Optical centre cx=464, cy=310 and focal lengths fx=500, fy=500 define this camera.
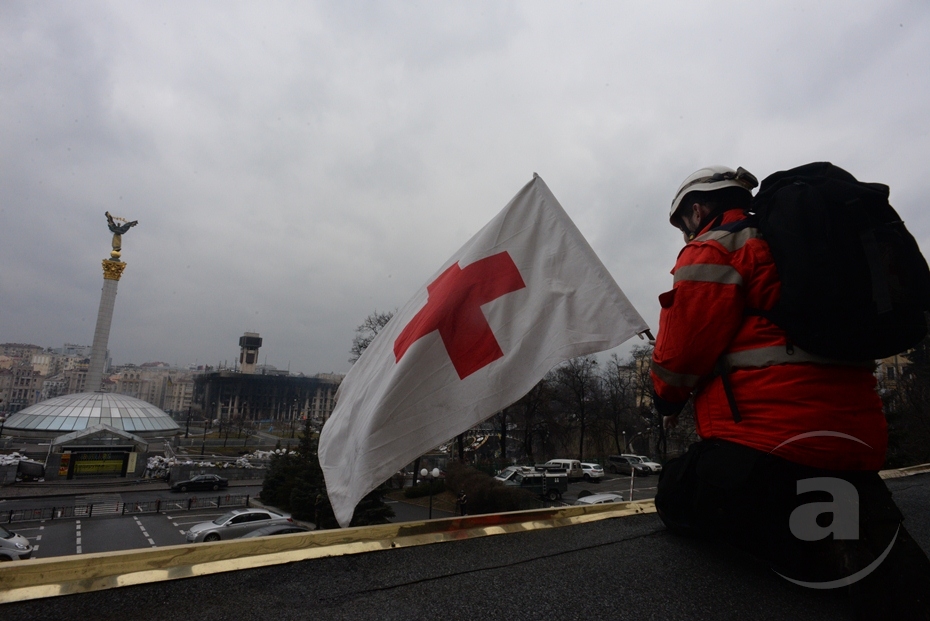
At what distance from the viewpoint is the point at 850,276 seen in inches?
55.5

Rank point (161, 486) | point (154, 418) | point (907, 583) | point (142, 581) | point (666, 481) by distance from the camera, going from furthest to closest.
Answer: point (154, 418) → point (161, 486) → point (666, 481) → point (142, 581) → point (907, 583)

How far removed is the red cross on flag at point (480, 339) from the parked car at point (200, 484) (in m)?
36.5

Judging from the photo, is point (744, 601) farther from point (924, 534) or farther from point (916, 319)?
point (924, 534)

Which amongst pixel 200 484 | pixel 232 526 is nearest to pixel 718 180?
pixel 232 526

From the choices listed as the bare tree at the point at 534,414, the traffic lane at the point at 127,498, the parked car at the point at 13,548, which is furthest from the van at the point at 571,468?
the parked car at the point at 13,548

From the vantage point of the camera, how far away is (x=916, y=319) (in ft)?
4.59

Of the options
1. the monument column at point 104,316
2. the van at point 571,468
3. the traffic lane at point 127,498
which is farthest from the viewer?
the monument column at point 104,316

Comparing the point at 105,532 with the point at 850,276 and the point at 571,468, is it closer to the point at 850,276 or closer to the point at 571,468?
the point at 571,468

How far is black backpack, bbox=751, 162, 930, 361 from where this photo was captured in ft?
4.59

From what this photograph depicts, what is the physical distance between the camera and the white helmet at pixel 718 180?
205cm

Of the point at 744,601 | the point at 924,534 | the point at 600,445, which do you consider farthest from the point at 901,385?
the point at 744,601

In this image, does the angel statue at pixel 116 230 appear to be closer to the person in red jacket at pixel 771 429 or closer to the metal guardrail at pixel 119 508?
the metal guardrail at pixel 119 508

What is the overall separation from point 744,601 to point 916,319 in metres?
1.07

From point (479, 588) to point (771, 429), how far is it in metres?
1.08
